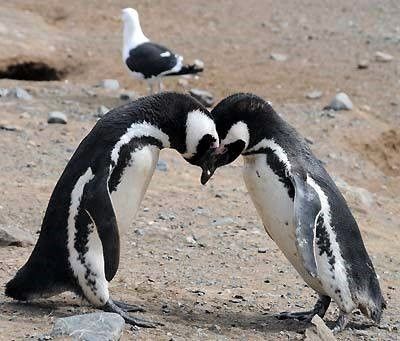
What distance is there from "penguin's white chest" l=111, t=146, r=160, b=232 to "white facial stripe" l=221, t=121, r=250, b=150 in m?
0.34

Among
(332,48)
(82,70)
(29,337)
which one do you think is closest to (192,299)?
(29,337)

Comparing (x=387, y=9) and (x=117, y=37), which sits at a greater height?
(x=387, y=9)

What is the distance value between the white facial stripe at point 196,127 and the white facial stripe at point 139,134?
0.34ft

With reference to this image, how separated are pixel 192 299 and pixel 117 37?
25.9 feet

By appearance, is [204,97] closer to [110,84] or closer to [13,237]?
[110,84]

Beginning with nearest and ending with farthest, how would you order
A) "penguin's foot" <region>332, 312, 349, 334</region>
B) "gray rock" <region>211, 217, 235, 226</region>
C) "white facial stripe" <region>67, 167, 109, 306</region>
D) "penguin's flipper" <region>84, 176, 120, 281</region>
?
"penguin's flipper" <region>84, 176, 120, 281</region> → "white facial stripe" <region>67, 167, 109, 306</region> → "penguin's foot" <region>332, 312, 349, 334</region> → "gray rock" <region>211, 217, 235, 226</region>

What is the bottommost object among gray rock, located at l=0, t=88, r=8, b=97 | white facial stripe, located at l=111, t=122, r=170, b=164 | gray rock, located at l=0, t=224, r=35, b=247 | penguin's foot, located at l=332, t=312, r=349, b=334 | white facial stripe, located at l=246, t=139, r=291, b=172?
gray rock, located at l=0, t=88, r=8, b=97

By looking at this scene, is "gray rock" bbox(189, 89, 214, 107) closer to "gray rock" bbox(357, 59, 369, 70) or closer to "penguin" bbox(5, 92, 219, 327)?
"gray rock" bbox(357, 59, 369, 70)

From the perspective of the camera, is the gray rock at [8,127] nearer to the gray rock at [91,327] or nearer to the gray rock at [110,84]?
the gray rock at [110,84]

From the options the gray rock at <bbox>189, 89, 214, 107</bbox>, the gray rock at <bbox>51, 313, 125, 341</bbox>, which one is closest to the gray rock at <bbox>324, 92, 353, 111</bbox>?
the gray rock at <bbox>189, 89, 214, 107</bbox>

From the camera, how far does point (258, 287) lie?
5664 mm

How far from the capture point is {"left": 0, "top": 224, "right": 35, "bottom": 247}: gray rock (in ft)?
18.9

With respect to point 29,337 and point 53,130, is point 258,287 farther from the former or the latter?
point 53,130

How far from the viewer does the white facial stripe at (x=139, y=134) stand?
4504 mm
